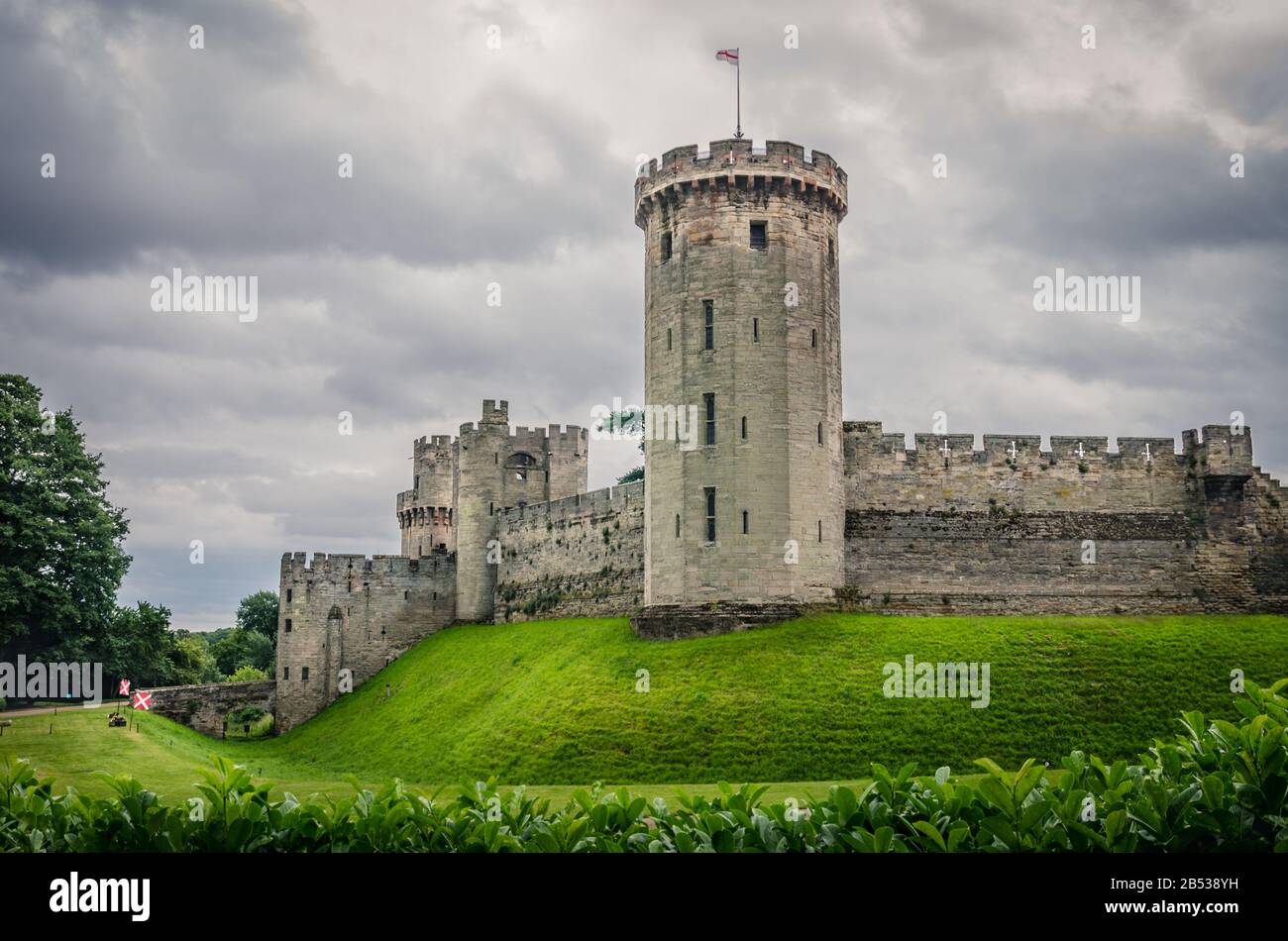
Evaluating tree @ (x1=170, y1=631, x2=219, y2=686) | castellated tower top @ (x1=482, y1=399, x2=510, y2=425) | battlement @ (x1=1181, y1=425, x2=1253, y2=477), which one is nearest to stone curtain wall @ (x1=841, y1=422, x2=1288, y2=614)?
battlement @ (x1=1181, y1=425, x2=1253, y2=477)

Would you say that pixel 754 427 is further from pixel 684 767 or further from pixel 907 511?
pixel 684 767

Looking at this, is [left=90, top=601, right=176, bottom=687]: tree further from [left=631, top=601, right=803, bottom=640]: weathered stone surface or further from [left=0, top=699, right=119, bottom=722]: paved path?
[left=631, top=601, right=803, bottom=640]: weathered stone surface

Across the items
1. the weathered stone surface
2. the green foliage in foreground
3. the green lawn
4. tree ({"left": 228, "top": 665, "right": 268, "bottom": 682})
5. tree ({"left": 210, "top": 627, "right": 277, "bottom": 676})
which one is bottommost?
tree ({"left": 228, "top": 665, "right": 268, "bottom": 682})

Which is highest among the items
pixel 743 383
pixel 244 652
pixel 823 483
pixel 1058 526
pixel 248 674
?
pixel 743 383

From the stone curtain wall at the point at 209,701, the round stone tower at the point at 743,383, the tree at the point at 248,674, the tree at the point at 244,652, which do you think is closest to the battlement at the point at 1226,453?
the round stone tower at the point at 743,383

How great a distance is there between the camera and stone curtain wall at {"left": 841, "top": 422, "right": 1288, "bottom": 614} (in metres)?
39.7

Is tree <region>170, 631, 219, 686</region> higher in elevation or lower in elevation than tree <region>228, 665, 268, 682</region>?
higher

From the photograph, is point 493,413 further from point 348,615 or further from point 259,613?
point 259,613

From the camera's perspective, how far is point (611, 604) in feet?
158

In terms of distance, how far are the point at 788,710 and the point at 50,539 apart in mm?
35770

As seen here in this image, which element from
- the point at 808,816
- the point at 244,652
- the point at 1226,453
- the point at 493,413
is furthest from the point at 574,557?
the point at 244,652

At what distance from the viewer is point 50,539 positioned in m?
51.7

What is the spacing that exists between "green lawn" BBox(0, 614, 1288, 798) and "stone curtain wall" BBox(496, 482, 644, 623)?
4.57 metres
